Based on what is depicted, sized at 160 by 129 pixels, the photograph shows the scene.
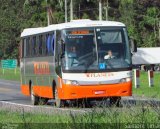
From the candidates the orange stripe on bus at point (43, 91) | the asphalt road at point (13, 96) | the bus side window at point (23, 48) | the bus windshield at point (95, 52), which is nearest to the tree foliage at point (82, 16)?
the asphalt road at point (13, 96)

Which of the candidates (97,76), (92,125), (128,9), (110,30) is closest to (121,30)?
(110,30)

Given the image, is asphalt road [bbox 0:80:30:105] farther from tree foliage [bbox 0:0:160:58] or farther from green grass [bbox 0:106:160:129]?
tree foliage [bbox 0:0:160:58]

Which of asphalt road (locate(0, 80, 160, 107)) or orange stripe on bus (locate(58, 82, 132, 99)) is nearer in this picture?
asphalt road (locate(0, 80, 160, 107))

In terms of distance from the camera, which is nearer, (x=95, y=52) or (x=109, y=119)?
(x=109, y=119)

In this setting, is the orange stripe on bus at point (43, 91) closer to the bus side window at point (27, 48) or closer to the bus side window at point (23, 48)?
the bus side window at point (27, 48)

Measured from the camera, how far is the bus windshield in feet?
73.7

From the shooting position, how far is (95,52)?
22484 mm

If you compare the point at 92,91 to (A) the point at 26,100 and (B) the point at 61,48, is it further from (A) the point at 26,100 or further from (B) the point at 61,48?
(A) the point at 26,100

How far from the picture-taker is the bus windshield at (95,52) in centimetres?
2247

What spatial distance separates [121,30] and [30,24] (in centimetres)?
7801

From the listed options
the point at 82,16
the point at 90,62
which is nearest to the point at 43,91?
the point at 90,62

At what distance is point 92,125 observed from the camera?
35.4 feet

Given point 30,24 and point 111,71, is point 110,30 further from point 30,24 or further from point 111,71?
point 30,24

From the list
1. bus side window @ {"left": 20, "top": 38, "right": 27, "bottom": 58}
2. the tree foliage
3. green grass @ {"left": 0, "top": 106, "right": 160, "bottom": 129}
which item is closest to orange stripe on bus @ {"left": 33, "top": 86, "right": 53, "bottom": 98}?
bus side window @ {"left": 20, "top": 38, "right": 27, "bottom": 58}
